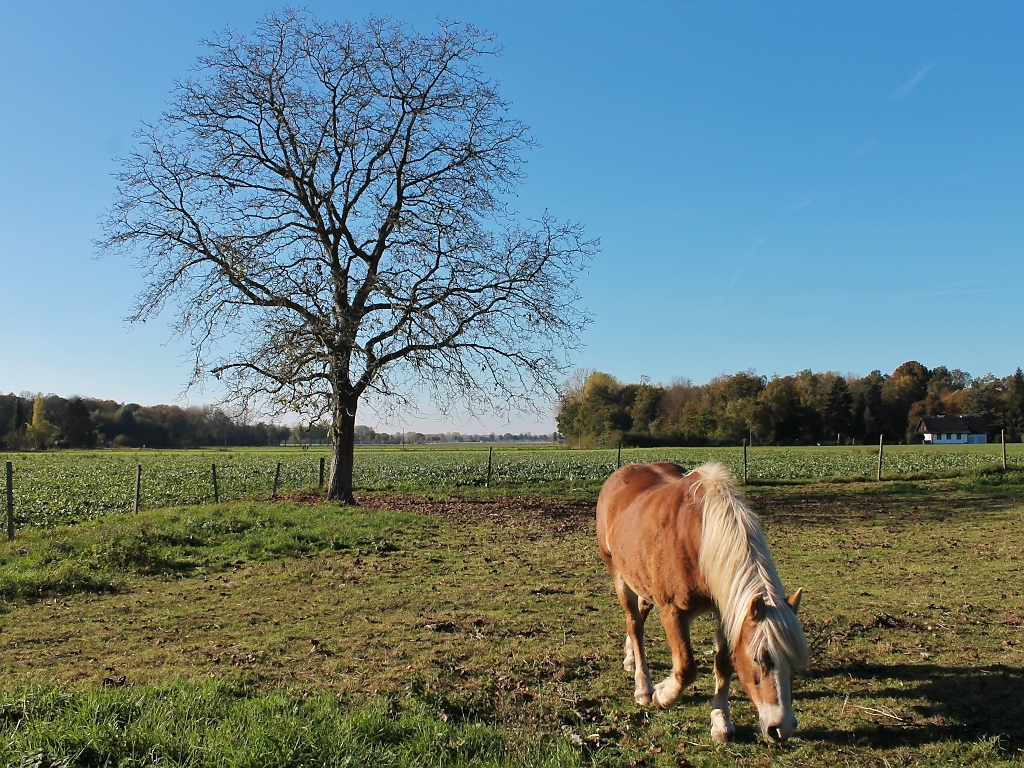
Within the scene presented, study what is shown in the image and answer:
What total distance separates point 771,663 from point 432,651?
3392mm

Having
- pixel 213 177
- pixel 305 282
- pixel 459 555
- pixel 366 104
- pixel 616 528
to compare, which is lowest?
pixel 459 555

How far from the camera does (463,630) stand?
6738 millimetres

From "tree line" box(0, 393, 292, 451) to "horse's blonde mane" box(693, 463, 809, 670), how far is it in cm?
8173

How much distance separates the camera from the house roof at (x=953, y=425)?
81062 mm

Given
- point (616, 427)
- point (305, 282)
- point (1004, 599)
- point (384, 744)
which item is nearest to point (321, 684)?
point (384, 744)

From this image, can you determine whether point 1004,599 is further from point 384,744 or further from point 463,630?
point 384,744

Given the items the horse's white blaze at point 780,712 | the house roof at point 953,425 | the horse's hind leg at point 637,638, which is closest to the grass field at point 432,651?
the horse's hind leg at point 637,638

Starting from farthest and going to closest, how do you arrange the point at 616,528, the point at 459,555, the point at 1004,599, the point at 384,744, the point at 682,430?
the point at 682,430
the point at 459,555
the point at 1004,599
the point at 616,528
the point at 384,744

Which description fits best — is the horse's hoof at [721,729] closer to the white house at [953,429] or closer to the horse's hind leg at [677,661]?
the horse's hind leg at [677,661]

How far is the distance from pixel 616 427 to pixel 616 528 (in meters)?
68.7

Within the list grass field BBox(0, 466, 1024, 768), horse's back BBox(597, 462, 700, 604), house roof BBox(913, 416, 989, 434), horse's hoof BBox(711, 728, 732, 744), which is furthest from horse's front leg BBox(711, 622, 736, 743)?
house roof BBox(913, 416, 989, 434)

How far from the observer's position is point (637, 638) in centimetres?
501

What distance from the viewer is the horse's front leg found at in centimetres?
410

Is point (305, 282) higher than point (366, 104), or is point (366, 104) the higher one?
point (366, 104)
